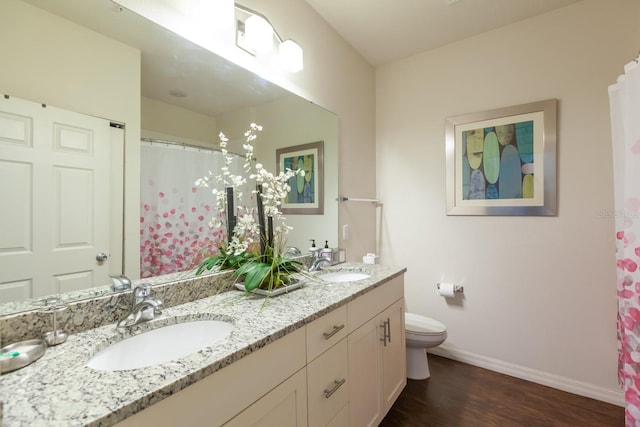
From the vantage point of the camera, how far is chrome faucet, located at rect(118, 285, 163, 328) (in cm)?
90

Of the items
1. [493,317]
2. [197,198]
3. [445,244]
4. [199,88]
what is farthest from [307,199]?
[493,317]

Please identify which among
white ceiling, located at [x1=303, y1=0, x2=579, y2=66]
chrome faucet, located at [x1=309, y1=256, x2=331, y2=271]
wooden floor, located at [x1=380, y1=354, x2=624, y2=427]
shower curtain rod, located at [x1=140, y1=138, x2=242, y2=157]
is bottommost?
wooden floor, located at [x1=380, y1=354, x2=624, y2=427]

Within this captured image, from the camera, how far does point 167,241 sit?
46.8 inches

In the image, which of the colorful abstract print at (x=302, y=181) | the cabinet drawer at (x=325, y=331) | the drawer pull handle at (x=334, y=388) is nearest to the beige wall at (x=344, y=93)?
the colorful abstract print at (x=302, y=181)

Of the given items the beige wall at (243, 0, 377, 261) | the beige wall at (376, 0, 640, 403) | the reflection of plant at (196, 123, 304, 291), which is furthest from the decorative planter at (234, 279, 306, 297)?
the beige wall at (376, 0, 640, 403)

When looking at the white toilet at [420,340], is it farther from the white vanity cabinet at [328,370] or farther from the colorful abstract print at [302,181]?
the colorful abstract print at [302,181]

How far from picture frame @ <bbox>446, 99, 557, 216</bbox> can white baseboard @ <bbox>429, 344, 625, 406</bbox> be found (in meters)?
1.08

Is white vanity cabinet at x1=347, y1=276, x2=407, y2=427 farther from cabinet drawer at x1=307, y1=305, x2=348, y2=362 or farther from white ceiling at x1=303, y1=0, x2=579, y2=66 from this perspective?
white ceiling at x1=303, y1=0, x2=579, y2=66

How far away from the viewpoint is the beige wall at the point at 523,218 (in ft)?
5.79

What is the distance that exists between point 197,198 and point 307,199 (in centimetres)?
75

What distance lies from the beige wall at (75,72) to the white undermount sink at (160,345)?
10.9 inches

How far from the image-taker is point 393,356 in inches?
64.2

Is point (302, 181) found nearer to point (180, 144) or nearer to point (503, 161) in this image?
point (180, 144)

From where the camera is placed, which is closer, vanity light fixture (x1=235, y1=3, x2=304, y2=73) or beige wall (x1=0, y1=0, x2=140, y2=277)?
beige wall (x1=0, y1=0, x2=140, y2=277)
